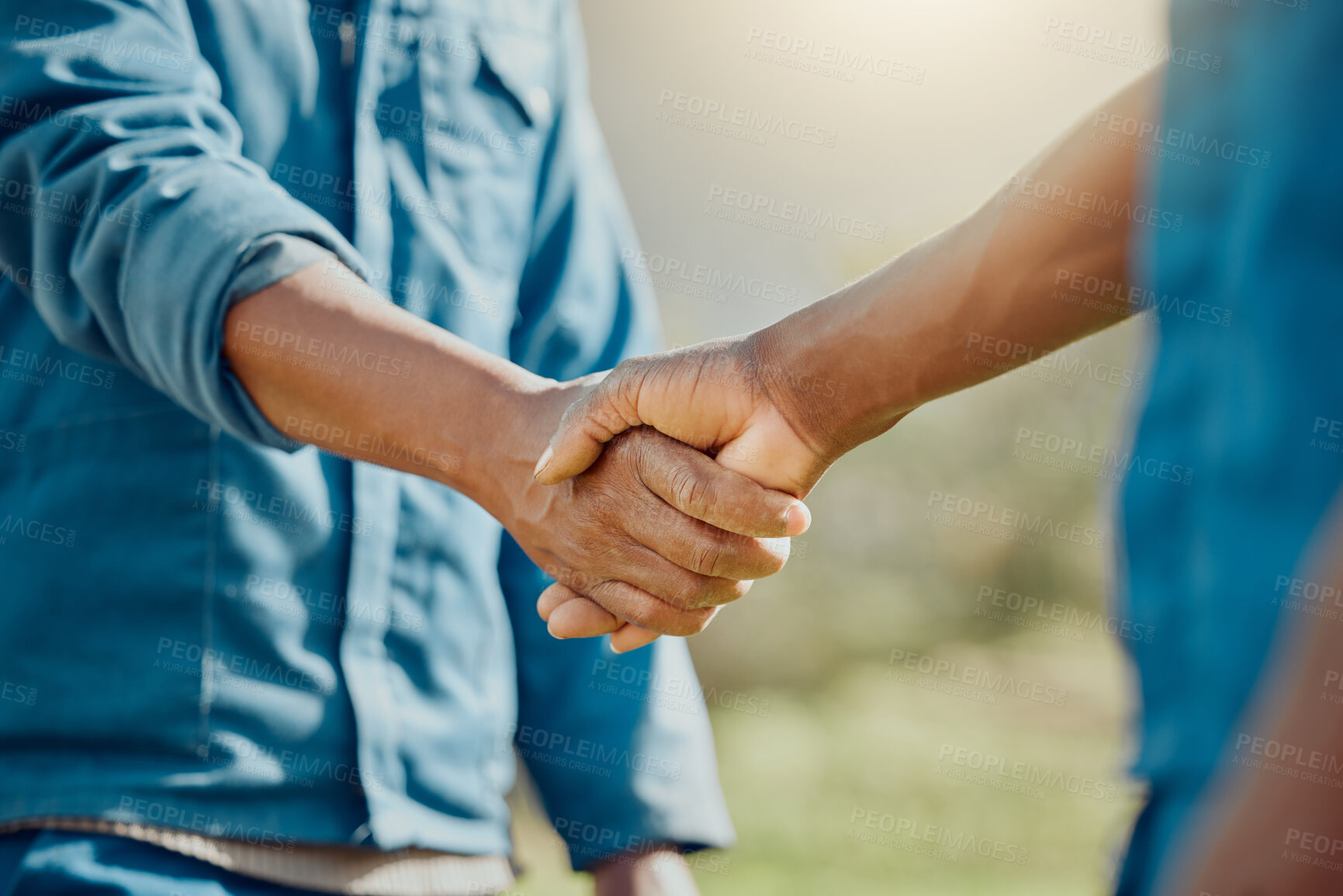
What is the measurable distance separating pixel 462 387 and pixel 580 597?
1.17 ft

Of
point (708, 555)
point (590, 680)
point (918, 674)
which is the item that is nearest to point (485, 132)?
point (708, 555)

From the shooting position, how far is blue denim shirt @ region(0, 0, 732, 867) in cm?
119

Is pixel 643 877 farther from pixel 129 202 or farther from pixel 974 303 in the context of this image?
pixel 129 202

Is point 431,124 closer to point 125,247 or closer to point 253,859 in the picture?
point 125,247

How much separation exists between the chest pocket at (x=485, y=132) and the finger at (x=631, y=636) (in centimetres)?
56

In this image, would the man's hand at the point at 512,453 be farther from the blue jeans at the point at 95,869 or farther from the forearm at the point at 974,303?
the blue jeans at the point at 95,869

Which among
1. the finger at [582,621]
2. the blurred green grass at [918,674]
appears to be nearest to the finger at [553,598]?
the finger at [582,621]

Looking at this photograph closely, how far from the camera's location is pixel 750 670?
25.2ft

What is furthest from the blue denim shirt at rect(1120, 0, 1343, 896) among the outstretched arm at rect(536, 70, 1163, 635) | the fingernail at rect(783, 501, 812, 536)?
the fingernail at rect(783, 501, 812, 536)

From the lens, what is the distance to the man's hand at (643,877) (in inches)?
60.4

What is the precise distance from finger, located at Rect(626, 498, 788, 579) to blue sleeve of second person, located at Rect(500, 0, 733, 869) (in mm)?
244

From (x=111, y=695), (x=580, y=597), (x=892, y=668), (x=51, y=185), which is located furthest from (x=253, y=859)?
(x=892, y=668)

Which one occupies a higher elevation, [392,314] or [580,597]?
[392,314]

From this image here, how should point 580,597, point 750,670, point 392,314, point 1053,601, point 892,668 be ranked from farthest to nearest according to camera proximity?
point 1053,601
point 892,668
point 750,670
point 580,597
point 392,314
